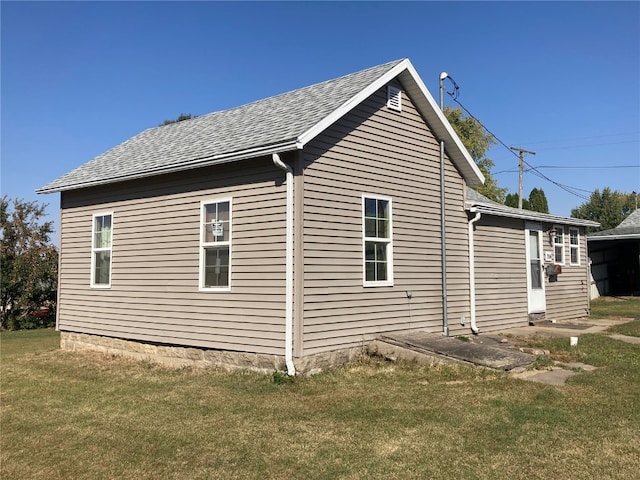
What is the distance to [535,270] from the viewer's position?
46.1ft

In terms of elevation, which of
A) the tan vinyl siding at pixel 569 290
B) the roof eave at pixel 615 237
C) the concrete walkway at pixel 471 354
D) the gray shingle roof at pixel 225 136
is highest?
the gray shingle roof at pixel 225 136

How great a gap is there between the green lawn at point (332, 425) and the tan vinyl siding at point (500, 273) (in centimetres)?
342

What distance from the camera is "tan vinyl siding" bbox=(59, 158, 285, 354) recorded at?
8.36m

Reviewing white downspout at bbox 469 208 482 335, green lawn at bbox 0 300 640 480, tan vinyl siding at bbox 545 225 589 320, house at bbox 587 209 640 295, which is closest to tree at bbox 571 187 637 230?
house at bbox 587 209 640 295

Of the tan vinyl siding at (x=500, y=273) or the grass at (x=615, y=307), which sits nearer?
the tan vinyl siding at (x=500, y=273)

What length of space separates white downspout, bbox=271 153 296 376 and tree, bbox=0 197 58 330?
51.8 ft

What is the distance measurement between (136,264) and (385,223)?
17.2ft

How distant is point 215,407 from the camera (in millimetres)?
6559

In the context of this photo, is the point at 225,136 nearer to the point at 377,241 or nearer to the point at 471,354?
the point at 377,241

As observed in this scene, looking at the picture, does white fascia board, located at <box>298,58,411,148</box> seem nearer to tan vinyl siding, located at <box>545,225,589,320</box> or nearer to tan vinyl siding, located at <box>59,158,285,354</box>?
tan vinyl siding, located at <box>59,158,285,354</box>

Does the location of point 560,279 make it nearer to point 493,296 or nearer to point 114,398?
point 493,296

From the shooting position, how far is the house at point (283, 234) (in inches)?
323

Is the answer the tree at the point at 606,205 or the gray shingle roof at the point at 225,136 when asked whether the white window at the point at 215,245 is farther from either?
the tree at the point at 606,205

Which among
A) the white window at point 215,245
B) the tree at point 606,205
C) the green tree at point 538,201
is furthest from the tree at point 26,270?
the tree at point 606,205
